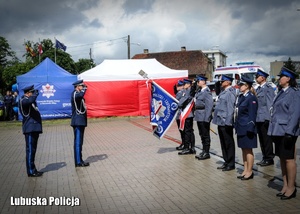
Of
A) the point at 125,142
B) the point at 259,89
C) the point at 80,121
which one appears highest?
the point at 259,89

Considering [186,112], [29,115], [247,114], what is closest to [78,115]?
[29,115]

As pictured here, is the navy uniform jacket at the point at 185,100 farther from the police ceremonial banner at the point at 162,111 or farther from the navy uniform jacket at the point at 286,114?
the navy uniform jacket at the point at 286,114

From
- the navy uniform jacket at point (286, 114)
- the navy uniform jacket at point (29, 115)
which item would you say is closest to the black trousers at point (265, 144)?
the navy uniform jacket at point (286, 114)

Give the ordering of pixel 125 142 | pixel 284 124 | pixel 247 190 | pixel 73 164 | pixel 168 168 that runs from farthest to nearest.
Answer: pixel 125 142, pixel 73 164, pixel 168 168, pixel 247 190, pixel 284 124

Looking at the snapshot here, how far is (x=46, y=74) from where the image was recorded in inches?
799

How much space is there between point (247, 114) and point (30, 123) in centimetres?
454

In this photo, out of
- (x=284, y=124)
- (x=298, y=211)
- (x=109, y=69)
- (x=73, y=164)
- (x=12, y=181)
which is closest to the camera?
(x=298, y=211)

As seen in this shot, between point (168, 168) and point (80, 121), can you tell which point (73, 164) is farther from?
point (168, 168)

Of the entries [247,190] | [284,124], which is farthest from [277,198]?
[284,124]

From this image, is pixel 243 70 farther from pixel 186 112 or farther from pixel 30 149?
pixel 30 149

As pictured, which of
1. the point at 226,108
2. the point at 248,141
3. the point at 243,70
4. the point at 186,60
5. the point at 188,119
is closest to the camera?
the point at 248,141

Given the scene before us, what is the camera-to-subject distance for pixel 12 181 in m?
6.95

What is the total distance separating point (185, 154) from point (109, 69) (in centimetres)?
1296

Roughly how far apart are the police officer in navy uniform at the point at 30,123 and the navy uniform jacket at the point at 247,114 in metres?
4.26
